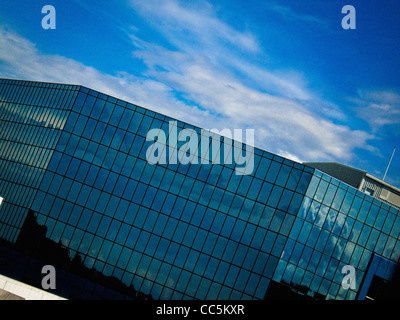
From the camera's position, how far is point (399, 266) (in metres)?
31.6

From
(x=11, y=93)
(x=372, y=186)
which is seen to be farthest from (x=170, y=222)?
(x=11, y=93)

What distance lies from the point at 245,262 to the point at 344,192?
14.5m

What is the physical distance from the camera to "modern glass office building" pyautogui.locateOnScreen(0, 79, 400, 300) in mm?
28062

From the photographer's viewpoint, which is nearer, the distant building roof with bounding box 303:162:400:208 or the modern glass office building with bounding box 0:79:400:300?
the modern glass office building with bounding box 0:79:400:300

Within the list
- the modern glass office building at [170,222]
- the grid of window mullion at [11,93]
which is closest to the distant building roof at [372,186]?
the modern glass office building at [170,222]

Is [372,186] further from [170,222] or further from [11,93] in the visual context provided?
[11,93]

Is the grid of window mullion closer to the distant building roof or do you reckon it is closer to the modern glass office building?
the modern glass office building

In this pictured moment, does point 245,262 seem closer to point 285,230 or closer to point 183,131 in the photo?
point 285,230

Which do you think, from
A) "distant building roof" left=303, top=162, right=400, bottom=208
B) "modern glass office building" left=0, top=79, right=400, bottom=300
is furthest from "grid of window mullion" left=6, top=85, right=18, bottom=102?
"distant building roof" left=303, top=162, right=400, bottom=208

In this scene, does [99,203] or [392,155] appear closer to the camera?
[99,203]

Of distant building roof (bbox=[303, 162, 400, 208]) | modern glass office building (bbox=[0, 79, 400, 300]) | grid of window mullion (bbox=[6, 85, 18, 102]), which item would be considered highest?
distant building roof (bbox=[303, 162, 400, 208])

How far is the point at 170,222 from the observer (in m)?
28.7
